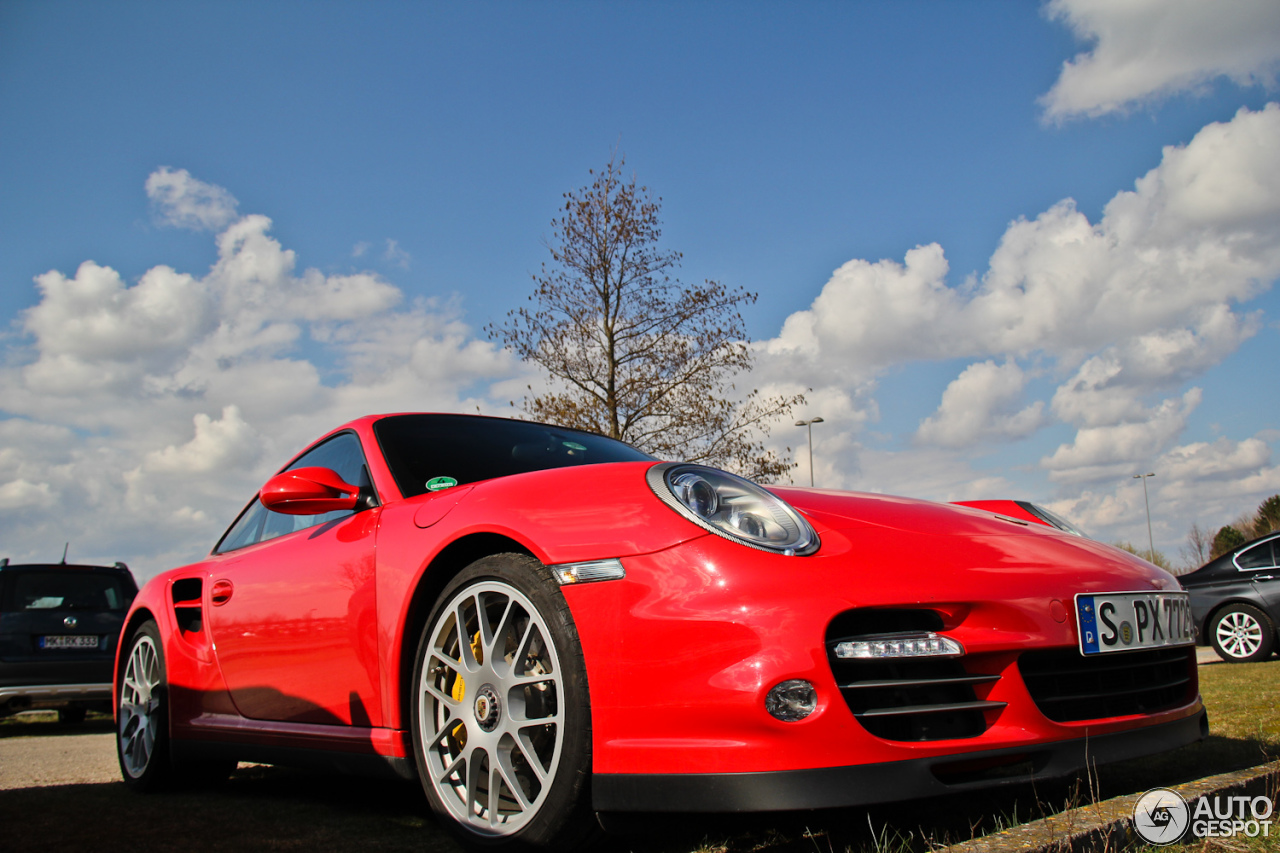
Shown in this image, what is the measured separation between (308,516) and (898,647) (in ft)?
7.81

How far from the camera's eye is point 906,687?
82.8 inches

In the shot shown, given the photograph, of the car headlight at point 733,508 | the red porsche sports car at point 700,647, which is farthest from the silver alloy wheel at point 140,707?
the car headlight at point 733,508

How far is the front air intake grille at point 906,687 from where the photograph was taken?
81.8 inches

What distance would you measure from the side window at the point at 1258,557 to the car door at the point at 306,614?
9.43 meters

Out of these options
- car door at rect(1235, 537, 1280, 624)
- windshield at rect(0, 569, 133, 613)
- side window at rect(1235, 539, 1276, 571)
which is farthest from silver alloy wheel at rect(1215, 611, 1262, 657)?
windshield at rect(0, 569, 133, 613)

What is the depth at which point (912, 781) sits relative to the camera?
2018 mm

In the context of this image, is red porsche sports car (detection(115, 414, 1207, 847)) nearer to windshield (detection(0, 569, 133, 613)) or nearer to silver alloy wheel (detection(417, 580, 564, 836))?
silver alloy wheel (detection(417, 580, 564, 836))

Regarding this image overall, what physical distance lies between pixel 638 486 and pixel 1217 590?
941 centimetres

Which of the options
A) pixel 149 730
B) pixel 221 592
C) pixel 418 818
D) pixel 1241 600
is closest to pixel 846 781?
pixel 418 818

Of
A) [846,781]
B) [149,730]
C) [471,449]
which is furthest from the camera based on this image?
[149,730]

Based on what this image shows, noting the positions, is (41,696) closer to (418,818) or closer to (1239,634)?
(418,818)

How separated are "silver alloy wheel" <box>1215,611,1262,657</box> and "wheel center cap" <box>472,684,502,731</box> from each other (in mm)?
9516

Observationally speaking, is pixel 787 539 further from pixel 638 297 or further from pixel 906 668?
pixel 638 297

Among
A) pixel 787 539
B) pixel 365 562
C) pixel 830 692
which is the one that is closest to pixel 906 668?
pixel 830 692
